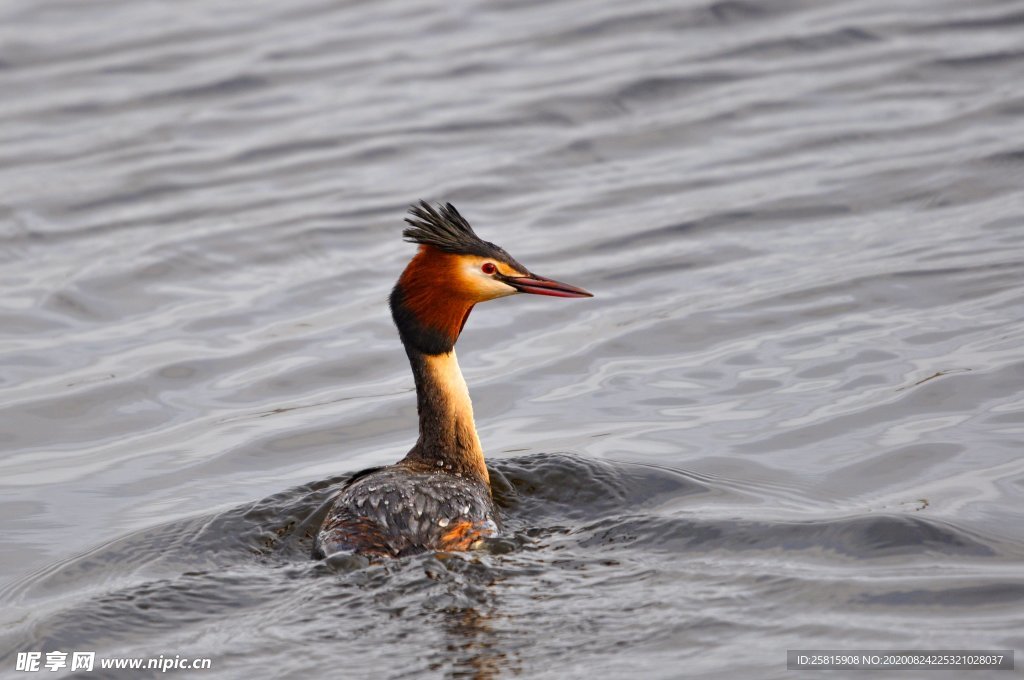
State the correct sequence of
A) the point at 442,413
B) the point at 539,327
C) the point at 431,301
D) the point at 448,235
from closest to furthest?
the point at 448,235 < the point at 431,301 < the point at 442,413 < the point at 539,327

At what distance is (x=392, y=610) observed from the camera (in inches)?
235

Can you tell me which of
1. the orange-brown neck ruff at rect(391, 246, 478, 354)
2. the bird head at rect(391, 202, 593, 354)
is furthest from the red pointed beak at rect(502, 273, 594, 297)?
the orange-brown neck ruff at rect(391, 246, 478, 354)

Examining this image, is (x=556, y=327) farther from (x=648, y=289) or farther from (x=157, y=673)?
(x=157, y=673)

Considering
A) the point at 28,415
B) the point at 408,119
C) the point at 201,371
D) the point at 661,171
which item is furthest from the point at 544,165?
the point at 28,415

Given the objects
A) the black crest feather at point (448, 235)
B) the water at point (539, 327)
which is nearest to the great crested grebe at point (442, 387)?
the black crest feather at point (448, 235)

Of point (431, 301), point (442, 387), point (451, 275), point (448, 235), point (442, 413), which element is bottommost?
point (442, 413)

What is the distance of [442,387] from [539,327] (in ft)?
9.33

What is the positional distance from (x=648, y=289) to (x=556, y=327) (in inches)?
34.4

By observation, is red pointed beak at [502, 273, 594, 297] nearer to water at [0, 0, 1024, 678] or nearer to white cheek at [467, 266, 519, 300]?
white cheek at [467, 266, 519, 300]

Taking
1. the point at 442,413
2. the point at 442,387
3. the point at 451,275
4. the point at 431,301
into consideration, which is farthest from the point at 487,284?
the point at 442,413

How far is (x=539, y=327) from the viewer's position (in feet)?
34.7

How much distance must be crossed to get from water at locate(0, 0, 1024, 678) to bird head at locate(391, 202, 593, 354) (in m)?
0.94

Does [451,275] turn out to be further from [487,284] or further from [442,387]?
[442,387]

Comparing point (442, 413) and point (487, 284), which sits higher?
point (487, 284)
